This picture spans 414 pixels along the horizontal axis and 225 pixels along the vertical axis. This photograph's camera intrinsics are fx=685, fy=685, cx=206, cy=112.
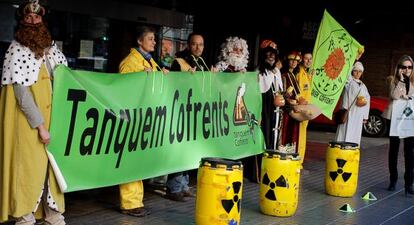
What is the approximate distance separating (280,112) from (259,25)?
5059 mm

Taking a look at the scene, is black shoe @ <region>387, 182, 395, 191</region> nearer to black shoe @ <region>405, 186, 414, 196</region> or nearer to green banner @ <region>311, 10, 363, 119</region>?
black shoe @ <region>405, 186, 414, 196</region>

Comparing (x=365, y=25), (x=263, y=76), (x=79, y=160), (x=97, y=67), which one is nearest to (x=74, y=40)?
(x=97, y=67)

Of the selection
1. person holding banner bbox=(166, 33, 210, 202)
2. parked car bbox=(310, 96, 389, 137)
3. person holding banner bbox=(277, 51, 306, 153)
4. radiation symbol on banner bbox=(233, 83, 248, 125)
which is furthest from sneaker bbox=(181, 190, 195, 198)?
parked car bbox=(310, 96, 389, 137)

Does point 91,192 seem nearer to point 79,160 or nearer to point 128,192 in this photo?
point 128,192

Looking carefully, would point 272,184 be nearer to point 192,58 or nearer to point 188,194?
point 188,194

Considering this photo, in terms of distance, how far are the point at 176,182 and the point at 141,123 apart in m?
1.48

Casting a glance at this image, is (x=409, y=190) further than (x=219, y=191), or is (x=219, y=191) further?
(x=409, y=190)

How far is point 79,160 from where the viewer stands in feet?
19.3

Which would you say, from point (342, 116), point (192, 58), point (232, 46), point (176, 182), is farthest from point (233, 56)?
A: point (342, 116)

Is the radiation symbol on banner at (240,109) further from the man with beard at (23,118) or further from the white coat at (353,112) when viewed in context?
the man with beard at (23,118)

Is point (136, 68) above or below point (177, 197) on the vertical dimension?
above

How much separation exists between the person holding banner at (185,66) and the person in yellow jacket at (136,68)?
692 mm

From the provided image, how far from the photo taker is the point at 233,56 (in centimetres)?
838

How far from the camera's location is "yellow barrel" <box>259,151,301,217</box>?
7.11 m
